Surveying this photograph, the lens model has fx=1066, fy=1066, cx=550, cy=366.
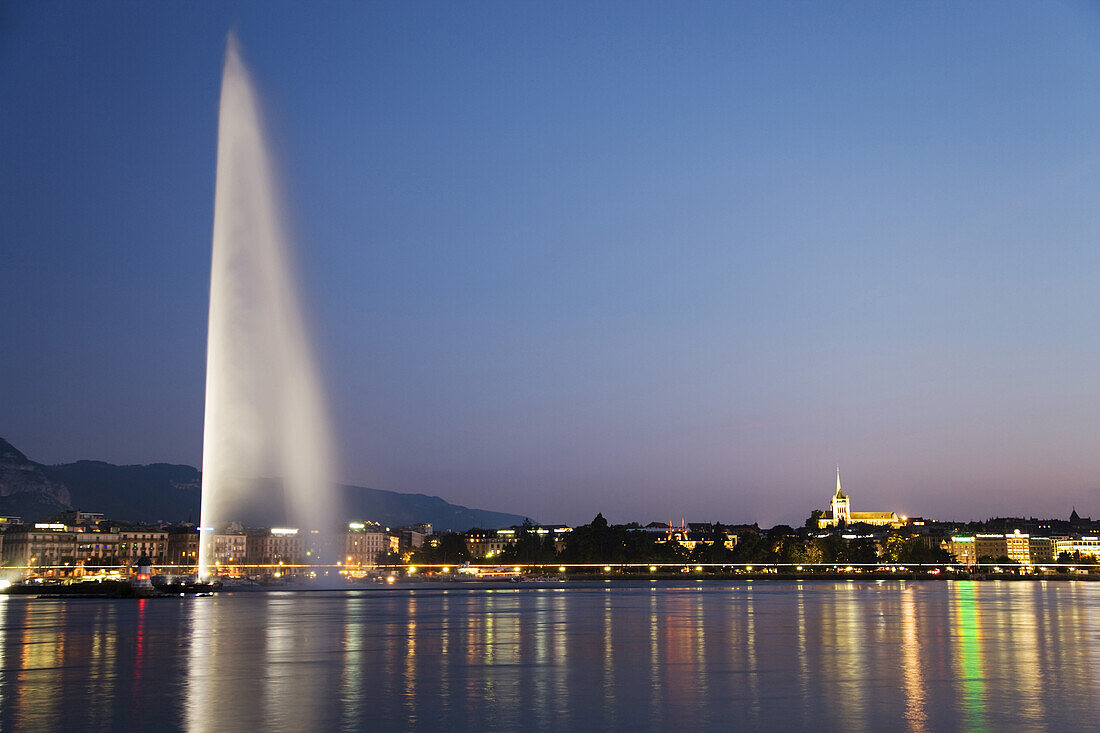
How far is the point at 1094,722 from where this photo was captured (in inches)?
626

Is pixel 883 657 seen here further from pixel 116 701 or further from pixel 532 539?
pixel 532 539

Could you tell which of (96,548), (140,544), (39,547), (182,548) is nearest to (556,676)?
(39,547)

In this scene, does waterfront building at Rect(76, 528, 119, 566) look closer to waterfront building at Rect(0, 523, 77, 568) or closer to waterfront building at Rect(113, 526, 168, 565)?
waterfront building at Rect(113, 526, 168, 565)

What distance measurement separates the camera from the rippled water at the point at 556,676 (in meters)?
16.5

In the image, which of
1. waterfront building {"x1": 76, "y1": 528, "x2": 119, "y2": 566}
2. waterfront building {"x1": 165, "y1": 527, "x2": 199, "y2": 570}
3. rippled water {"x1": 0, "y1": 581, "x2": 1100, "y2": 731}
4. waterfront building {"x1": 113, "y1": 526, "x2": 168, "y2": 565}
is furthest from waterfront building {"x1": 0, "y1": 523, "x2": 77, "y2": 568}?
rippled water {"x1": 0, "y1": 581, "x2": 1100, "y2": 731}

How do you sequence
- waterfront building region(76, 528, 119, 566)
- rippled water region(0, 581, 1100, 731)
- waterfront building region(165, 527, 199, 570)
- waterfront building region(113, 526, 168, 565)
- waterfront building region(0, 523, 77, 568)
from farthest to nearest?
waterfront building region(165, 527, 199, 570)
waterfront building region(113, 526, 168, 565)
waterfront building region(76, 528, 119, 566)
waterfront building region(0, 523, 77, 568)
rippled water region(0, 581, 1100, 731)

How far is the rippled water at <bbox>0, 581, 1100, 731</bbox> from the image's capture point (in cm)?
1650

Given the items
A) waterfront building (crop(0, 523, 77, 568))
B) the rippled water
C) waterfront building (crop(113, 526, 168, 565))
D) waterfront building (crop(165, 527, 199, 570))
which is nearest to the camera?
the rippled water

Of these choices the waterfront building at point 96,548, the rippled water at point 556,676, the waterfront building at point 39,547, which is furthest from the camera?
Result: the waterfront building at point 96,548

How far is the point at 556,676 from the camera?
2225cm

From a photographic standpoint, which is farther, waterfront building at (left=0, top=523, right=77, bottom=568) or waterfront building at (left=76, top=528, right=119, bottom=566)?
waterfront building at (left=76, top=528, right=119, bottom=566)

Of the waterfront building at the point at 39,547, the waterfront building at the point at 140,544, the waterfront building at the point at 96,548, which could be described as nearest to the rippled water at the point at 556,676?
the waterfront building at the point at 39,547

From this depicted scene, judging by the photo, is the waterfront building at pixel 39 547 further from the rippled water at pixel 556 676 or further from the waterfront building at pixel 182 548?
the rippled water at pixel 556 676

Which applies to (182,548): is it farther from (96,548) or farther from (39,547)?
(39,547)
